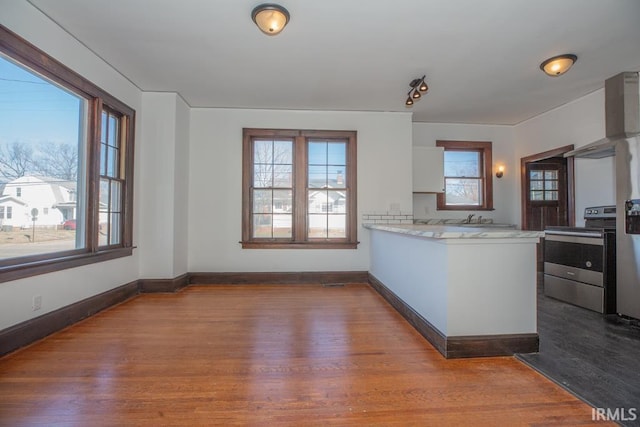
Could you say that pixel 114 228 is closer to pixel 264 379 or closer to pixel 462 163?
pixel 264 379

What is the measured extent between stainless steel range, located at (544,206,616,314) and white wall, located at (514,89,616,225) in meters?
0.88

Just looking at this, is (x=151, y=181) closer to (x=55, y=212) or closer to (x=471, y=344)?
(x=55, y=212)

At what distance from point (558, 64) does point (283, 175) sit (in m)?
3.67

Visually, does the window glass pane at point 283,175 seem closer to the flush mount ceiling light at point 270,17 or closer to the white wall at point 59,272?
the white wall at point 59,272

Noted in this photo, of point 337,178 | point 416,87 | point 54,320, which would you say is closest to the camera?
point 54,320

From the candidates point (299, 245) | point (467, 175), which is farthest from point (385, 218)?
point (467, 175)

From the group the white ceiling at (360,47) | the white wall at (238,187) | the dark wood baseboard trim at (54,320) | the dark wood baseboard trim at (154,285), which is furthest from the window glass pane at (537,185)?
the dark wood baseboard trim at (54,320)

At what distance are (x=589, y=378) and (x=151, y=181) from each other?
4.81 metres

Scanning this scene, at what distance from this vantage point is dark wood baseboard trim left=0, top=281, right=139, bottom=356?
7.34ft

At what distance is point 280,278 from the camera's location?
4.61 m

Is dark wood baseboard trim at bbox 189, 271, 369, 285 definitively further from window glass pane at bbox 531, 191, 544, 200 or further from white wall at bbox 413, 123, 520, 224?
window glass pane at bbox 531, 191, 544, 200

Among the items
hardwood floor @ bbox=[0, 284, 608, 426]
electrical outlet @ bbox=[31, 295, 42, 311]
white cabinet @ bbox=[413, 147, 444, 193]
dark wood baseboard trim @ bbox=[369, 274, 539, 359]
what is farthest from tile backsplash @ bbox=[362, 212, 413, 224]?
electrical outlet @ bbox=[31, 295, 42, 311]

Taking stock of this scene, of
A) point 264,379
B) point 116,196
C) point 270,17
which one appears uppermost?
point 270,17

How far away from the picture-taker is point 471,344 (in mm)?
2156
